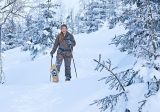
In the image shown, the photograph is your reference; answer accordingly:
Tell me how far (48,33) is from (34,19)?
59.5 inches

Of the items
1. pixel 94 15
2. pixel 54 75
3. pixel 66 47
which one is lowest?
pixel 94 15

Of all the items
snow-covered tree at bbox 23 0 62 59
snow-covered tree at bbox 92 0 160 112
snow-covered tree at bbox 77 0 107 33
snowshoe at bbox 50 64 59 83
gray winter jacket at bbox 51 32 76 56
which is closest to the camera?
snow-covered tree at bbox 92 0 160 112

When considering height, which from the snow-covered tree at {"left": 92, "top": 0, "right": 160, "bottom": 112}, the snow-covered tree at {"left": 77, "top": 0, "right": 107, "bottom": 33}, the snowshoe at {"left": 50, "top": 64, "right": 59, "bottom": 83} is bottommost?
the snow-covered tree at {"left": 77, "top": 0, "right": 107, "bottom": 33}

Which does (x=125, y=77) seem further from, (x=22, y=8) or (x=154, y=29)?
(x=22, y=8)

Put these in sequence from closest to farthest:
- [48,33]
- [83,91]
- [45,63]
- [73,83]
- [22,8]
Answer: [83,91], [73,83], [22,8], [45,63], [48,33]

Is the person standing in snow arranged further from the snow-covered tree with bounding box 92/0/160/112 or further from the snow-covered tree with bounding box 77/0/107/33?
the snow-covered tree with bounding box 77/0/107/33

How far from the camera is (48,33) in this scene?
1234 inches

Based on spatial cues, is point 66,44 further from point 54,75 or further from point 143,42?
point 143,42

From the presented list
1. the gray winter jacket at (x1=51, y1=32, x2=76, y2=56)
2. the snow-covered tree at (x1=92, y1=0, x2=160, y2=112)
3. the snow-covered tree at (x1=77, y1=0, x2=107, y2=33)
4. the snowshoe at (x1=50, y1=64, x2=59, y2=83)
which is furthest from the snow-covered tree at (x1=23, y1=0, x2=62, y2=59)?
the snow-covered tree at (x1=92, y1=0, x2=160, y2=112)

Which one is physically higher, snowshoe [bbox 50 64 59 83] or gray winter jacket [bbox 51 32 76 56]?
gray winter jacket [bbox 51 32 76 56]

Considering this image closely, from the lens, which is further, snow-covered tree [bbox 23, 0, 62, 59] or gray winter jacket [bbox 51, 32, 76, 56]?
snow-covered tree [bbox 23, 0, 62, 59]

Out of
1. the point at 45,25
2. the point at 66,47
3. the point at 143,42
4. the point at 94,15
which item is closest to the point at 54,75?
the point at 66,47

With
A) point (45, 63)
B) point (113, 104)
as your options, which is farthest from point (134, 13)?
point (45, 63)

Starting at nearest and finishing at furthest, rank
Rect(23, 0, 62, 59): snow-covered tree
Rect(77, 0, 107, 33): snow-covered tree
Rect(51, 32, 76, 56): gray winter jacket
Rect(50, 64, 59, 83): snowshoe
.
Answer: Rect(50, 64, 59, 83): snowshoe
Rect(51, 32, 76, 56): gray winter jacket
Rect(23, 0, 62, 59): snow-covered tree
Rect(77, 0, 107, 33): snow-covered tree
